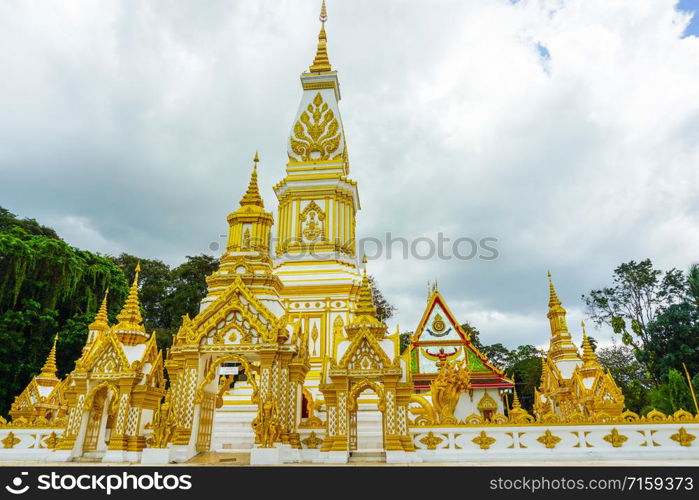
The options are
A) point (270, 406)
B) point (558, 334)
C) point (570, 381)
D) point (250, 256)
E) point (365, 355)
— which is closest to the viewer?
point (270, 406)

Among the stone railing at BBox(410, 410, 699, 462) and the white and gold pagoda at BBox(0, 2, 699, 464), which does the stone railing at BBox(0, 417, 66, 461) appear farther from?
the stone railing at BBox(410, 410, 699, 462)

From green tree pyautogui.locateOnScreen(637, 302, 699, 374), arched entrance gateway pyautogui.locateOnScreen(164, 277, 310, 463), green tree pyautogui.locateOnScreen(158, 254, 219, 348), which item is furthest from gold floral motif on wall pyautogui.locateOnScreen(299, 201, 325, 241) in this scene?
green tree pyautogui.locateOnScreen(637, 302, 699, 374)

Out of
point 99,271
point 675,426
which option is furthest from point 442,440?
point 99,271

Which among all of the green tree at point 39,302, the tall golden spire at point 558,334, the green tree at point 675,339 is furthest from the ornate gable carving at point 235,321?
the green tree at point 675,339

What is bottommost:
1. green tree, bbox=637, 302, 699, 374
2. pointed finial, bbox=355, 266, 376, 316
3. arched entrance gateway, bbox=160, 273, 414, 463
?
arched entrance gateway, bbox=160, 273, 414, 463

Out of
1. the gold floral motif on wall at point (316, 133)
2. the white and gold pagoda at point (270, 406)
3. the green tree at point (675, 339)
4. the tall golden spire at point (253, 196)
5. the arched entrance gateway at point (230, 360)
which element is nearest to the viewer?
the white and gold pagoda at point (270, 406)

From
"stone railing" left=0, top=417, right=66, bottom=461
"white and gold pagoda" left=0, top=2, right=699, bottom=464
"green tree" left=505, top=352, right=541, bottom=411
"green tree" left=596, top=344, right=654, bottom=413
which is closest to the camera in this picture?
"white and gold pagoda" left=0, top=2, right=699, bottom=464

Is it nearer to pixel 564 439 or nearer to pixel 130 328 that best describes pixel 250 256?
pixel 130 328

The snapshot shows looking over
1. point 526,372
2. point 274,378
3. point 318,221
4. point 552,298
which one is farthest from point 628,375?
point 274,378

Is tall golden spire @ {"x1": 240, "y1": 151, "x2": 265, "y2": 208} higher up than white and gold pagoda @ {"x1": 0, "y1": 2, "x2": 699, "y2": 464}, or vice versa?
tall golden spire @ {"x1": 240, "y1": 151, "x2": 265, "y2": 208}

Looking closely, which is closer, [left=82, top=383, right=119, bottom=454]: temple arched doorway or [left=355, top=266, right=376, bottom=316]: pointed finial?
[left=82, top=383, right=119, bottom=454]: temple arched doorway

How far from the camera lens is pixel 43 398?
56.1 ft

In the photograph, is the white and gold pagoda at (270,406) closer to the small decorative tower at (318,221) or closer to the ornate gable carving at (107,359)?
the ornate gable carving at (107,359)

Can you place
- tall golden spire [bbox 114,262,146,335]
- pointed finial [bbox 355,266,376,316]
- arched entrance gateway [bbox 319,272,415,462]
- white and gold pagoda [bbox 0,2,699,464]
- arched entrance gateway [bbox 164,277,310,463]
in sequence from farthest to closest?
tall golden spire [bbox 114,262,146,335] → pointed finial [bbox 355,266,376,316] → arched entrance gateway [bbox 164,277,310,463] → white and gold pagoda [bbox 0,2,699,464] → arched entrance gateway [bbox 319,272,415,462]
